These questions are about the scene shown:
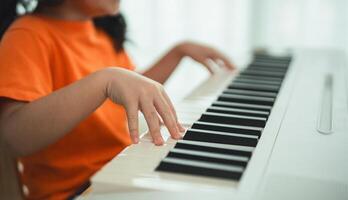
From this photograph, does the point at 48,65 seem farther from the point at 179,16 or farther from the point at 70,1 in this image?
the point at 179,16

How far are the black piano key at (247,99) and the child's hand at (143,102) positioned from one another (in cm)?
26

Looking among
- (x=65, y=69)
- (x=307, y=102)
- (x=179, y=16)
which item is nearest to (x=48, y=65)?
(x=65, y=69)

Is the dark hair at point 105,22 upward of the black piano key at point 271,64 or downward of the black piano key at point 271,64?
downward

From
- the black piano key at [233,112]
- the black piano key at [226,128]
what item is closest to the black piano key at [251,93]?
the black piano key at [233,112]

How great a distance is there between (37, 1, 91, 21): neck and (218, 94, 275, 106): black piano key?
43 cm

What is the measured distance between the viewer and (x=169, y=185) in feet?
1.86

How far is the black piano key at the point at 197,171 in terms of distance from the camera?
586mm

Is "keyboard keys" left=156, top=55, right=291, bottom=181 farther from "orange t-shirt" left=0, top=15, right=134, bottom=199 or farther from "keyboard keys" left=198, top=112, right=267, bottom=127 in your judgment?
"orange t-shirt" left=0, top=15, right=134, bottom=199

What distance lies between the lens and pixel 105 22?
4.36ft

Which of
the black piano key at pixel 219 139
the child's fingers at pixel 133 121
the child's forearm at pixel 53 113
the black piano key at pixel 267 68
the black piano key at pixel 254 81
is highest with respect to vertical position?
the black piano key at pixel 267 68

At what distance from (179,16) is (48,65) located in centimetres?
135

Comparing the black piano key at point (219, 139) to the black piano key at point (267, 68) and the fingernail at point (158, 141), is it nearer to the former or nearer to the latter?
the fingernail at point (158, 141)

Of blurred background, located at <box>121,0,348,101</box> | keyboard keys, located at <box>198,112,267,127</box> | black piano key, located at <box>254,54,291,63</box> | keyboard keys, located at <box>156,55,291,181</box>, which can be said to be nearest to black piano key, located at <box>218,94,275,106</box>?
keyboard keys, located at <box>156,55,291,181</box>

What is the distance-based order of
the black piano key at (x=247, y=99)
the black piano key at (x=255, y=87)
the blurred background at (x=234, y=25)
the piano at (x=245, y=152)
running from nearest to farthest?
the piano at (x=245, y=152) → the black piano key at (x=247, y=99) → the black piano key at (x=255, y=87) → the blurred background at (x=234, y=25)
